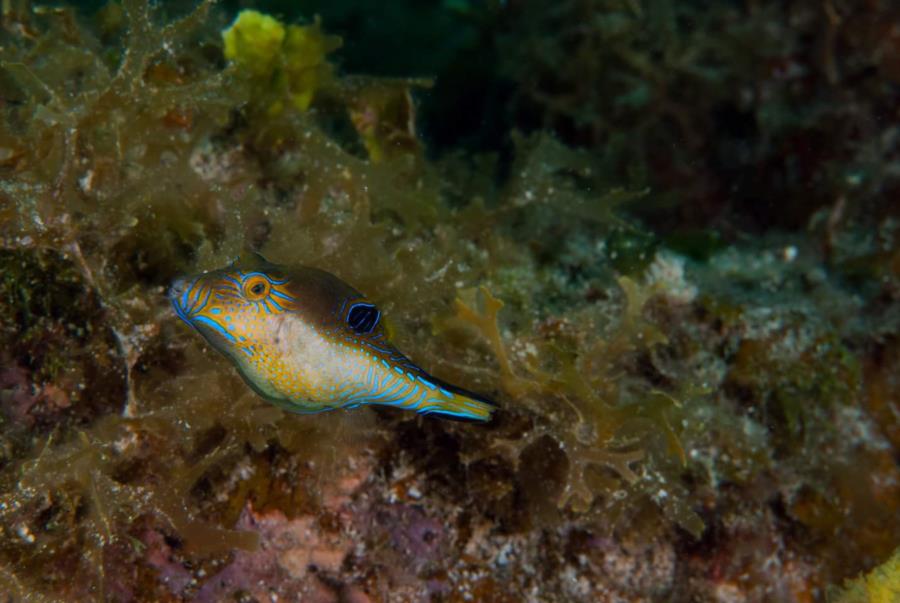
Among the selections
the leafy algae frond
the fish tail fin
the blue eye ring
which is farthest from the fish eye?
the leafy algae frond

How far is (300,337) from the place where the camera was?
6.34ft

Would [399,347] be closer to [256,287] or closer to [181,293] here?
[256,287]

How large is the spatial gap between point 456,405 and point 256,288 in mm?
763

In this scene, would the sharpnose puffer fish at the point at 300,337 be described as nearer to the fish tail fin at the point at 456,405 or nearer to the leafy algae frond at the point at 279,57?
the fish tail fin at the point at 456,405

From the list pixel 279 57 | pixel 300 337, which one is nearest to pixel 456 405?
pixel 300 337

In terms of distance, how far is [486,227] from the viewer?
409cm

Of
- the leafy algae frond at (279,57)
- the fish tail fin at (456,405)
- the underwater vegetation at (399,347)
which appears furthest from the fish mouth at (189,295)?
the leafy algae frond at (279,57)

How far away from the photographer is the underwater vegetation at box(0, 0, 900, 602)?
2646mm

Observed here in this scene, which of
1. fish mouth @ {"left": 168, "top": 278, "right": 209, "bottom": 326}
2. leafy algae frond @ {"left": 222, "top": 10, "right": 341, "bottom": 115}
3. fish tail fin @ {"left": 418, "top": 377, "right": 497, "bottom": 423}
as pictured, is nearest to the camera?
fish mouth @ {"left": 168, "top": 278, "right": 209, "bottom": 326}

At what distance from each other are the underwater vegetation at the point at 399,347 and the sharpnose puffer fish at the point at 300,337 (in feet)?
1.49

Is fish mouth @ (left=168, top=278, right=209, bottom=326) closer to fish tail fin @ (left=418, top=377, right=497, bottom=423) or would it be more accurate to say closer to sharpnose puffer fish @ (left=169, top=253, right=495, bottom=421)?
sharpnose puffer fish @ (left=169, top=253, right=495, bottom=421)

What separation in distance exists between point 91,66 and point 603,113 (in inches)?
230

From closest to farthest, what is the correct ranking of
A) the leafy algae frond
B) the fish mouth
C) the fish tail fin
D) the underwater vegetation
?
the fish mouth < the fish tail fin < the underwater vegetation < the leafy algae frond

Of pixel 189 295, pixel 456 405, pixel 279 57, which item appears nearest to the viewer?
pixel 189 295
